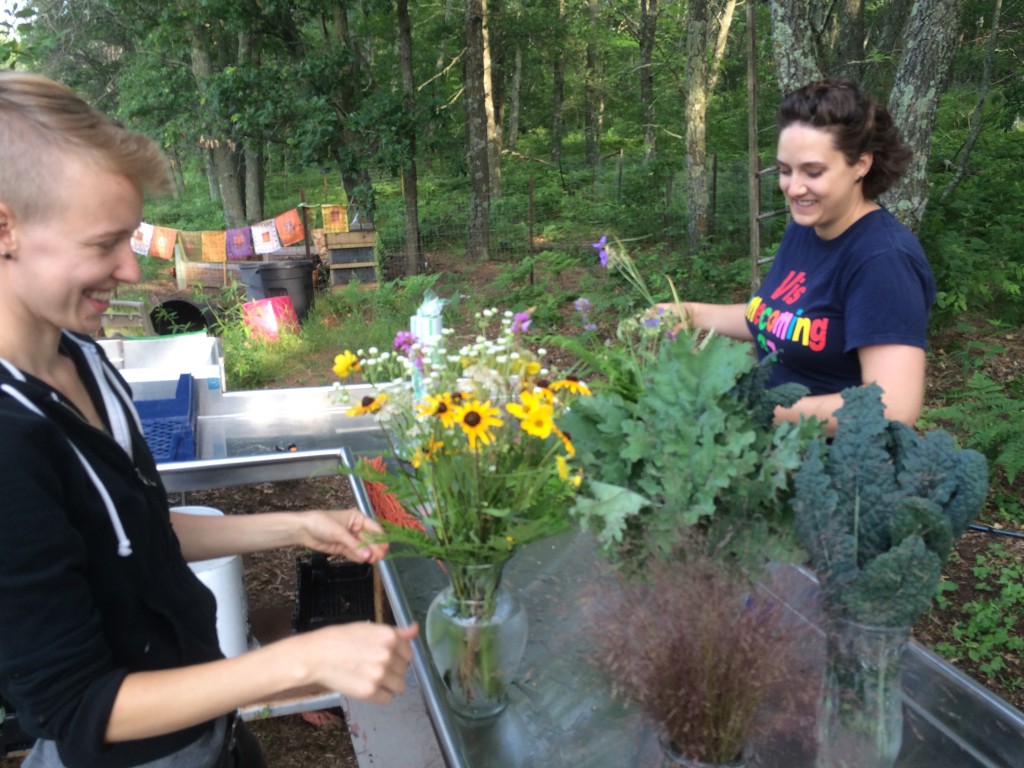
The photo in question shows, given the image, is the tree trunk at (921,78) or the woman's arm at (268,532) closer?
the woman's arm at (268,532)

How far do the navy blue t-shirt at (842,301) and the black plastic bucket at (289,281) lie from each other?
7.08 metres

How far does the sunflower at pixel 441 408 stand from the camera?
1122 millimetres

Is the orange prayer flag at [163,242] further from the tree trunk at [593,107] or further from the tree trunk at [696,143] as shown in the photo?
the tree trunk at [593,107]

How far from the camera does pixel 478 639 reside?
1.25 metres

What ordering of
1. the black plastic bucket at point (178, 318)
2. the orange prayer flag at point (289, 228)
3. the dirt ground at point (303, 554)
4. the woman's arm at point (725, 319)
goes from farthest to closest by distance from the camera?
1. the orange prayer flag at point (289, 228)
2. the black plastic bucket at point (178, 318)
3. the dirt ground at point (303, 554)
4. the woman's arm at point (725, 319)

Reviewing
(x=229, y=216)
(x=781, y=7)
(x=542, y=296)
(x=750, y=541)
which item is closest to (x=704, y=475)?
(x=750, y=541)

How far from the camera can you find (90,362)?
3.83 feet

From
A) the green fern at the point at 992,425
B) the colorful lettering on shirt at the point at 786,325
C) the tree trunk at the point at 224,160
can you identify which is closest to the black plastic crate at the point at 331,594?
the colorful lettering on shirt at the point at 786,325

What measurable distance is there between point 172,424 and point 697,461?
90.9 inches

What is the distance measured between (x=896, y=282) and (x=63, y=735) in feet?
5.24

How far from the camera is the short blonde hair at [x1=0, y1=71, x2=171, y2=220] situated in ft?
2.91

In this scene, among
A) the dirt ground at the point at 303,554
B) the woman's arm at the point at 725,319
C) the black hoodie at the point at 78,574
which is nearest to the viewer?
the black hoodie at the point at 78,574

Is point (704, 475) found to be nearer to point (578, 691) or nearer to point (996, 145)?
point (578, 691)

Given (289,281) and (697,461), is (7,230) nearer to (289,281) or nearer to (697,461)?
(697,461)
